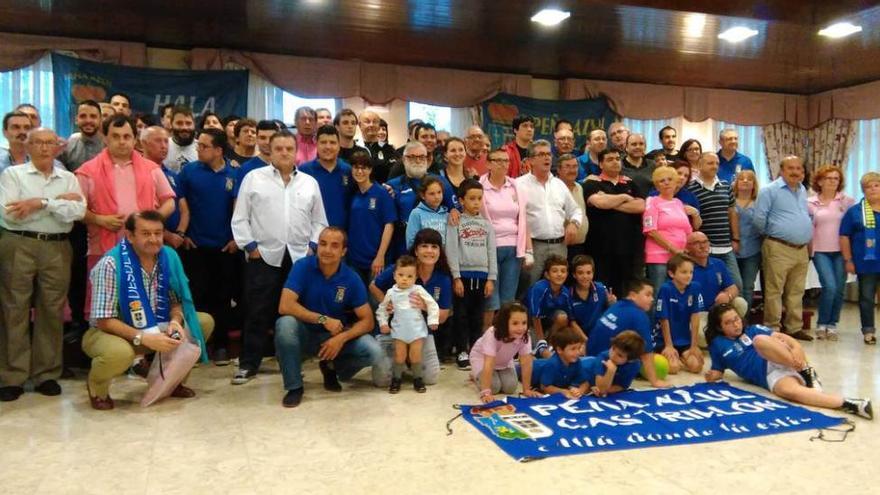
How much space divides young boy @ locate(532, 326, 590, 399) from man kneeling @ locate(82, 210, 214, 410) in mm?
1918

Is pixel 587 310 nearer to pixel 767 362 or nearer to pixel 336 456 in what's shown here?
pixel 767 362

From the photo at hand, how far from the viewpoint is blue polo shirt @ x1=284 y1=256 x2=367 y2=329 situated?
3.69 m

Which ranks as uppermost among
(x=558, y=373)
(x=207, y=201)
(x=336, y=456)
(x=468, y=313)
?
(x=207, y=201)

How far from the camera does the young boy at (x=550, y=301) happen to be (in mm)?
4176

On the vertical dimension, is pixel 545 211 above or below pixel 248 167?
below

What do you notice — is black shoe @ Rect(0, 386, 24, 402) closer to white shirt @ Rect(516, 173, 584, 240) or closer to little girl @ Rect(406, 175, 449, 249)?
little girl @ Rect(406, 175, 449, 249)

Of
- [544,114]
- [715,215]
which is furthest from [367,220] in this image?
[544,114]

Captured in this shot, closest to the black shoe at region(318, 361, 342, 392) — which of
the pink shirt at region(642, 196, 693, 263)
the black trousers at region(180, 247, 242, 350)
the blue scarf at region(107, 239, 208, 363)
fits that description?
the blue scarf at region(107, 239, 208, 363)

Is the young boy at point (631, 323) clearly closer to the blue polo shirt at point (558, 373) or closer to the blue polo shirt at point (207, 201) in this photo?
the blue polo shirt at point (558, 373)

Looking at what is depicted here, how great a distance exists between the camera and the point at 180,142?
15.5 feet

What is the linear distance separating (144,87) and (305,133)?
2974mm

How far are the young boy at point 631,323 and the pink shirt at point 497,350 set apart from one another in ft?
1.75

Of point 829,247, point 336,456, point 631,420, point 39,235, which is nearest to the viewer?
point 336,456

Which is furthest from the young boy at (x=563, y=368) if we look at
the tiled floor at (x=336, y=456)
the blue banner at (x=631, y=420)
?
the tiled floor at (x=336, y=456)
